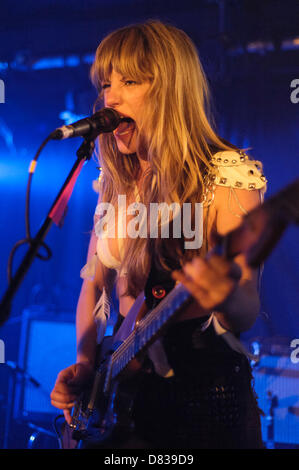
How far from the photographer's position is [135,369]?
1.29m

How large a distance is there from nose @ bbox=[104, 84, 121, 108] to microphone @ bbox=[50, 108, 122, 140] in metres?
0.17

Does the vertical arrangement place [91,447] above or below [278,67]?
below

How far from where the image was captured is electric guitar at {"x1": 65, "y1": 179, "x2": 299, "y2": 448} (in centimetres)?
85

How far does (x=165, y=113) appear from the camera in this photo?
5.43ft

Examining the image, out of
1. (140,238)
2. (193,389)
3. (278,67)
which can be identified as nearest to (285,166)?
(278,67)

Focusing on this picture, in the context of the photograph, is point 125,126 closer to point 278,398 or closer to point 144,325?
point 144,325

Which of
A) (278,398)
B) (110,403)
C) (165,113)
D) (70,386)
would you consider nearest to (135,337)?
(110,403)

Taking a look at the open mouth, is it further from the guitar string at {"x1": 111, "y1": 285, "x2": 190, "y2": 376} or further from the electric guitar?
the guitar string at {"x1": 111, "y1": 285, "x2": 190, "y2": 376}

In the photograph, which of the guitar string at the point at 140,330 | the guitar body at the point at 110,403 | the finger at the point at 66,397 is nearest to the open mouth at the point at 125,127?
the guitar body at the point at 110,403

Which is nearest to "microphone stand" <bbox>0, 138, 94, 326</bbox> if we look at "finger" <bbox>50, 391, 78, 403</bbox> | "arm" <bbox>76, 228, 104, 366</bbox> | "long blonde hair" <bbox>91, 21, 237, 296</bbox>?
"long blonde hair" <bbox>91, 21, 237, 296</bbox>

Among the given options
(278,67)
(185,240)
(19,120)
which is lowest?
(185,240)

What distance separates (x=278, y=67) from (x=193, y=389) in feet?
11.9
